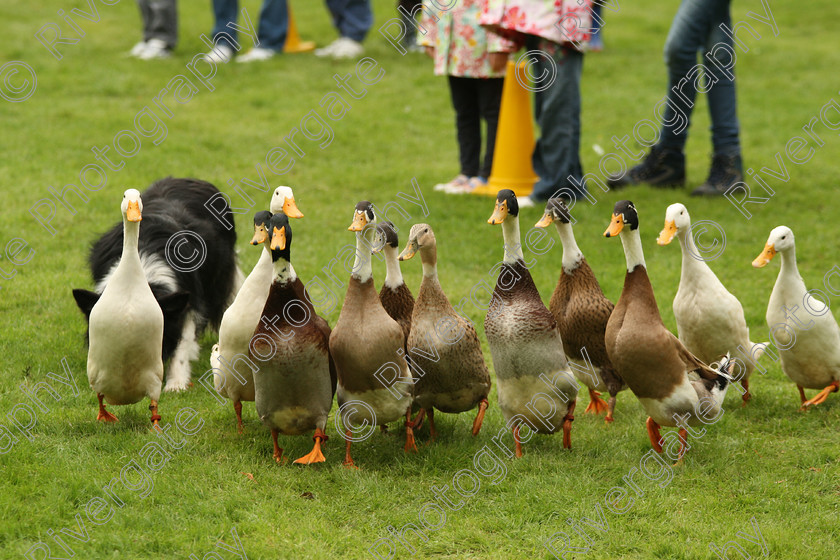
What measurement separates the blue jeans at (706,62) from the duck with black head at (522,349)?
4.05m

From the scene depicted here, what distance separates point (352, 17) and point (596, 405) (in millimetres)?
8401

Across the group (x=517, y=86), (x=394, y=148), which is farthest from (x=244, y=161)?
(x=517, y=86)

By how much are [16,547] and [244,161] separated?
5744mm

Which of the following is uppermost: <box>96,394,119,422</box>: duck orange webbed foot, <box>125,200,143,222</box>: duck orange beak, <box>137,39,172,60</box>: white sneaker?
<box>125,200,143,222</box>: duck orange beak

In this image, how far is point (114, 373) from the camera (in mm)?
4039

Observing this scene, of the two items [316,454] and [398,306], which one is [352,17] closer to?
[398,306]

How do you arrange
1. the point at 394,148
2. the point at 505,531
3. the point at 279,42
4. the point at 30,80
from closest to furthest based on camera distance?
the point at 505,531 < the point at 394,148 < the point at 30,80 < the point at 279,42

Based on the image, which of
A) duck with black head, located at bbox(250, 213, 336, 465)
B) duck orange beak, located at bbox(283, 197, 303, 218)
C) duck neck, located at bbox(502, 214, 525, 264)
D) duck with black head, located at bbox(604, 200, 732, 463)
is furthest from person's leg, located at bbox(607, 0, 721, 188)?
duck with black head, located at bbox(250, 213, 336, 465)

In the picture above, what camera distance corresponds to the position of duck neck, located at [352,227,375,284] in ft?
12.5

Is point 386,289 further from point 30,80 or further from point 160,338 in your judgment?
point 30,80

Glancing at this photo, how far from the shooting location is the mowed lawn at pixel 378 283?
3.47 m

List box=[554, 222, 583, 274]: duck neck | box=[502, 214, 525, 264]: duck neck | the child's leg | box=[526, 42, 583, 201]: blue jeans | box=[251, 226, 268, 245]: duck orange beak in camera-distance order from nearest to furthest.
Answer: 1. box=[251, 226, 268, 245]: duck orange beak
2. box=[502, 214, 525, 264]: duck neck
3. box=[554, 222, 583, 274]: duck neck
4. box=[526, 42, 583, 201]: blue jeans
5. the child's leg

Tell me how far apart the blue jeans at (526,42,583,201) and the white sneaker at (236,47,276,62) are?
527 centimetres

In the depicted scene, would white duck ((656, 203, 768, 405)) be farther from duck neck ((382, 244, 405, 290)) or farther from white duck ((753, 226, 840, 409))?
duck neck ((382, 244, 405, 290))
